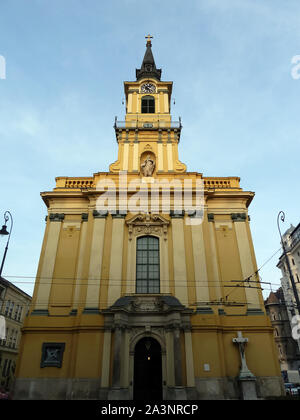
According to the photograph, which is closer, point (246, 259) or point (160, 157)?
point (246, 259)

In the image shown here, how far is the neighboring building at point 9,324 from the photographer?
1350 inches

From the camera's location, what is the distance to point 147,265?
18953 millimetres

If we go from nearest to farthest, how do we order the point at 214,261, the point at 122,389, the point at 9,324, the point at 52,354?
the point at 122,389
the point at 52,354
the point at 214,261
the point at 9,324

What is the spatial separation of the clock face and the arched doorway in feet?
73.0

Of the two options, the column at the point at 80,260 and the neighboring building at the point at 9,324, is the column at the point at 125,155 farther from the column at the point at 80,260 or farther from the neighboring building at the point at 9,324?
the neighboring building at the point at 9,324

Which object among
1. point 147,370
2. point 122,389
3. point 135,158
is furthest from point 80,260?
point 135,158

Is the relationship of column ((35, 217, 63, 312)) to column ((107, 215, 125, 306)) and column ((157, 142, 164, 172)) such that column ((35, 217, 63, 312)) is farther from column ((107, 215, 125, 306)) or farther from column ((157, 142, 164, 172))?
column ((157, 142, 164, 172))

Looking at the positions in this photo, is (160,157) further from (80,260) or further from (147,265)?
(80,260)

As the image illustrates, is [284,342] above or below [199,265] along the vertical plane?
above

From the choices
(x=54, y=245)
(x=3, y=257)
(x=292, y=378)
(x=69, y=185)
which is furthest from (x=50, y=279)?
(x=292, y=378)

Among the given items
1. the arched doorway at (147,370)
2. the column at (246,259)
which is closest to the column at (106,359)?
the arched doorway at (147,370)

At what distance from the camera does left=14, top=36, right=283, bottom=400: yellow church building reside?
610 inches

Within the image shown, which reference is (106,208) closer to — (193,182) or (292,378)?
(193,182)

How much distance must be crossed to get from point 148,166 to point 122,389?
582 inches
